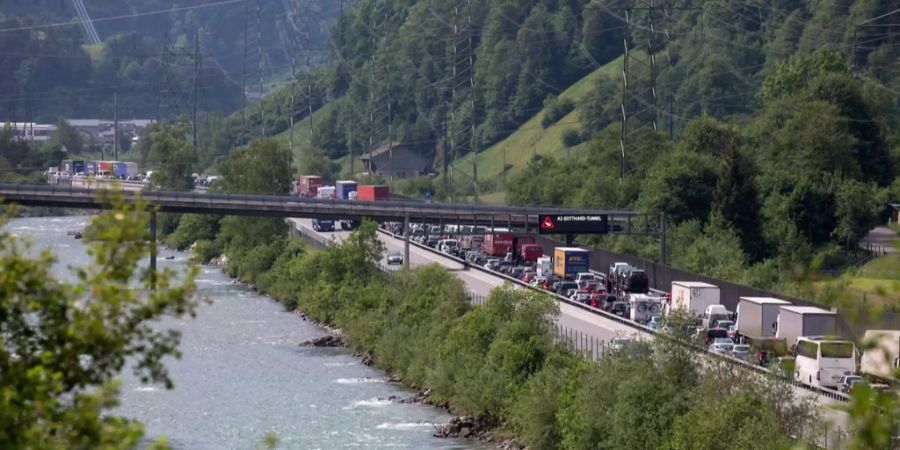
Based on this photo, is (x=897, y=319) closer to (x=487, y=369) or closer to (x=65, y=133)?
(x=487, y=369)

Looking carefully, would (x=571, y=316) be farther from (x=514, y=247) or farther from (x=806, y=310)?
(x=514, y=247)

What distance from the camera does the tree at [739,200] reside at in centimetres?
6341

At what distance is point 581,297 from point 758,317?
1368 cm

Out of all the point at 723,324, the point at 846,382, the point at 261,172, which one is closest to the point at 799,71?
the point at 261,172

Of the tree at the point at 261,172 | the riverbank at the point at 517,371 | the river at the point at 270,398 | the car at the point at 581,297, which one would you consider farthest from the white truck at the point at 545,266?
the tree at the point at 261,172

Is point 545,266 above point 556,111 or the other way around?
the other way around

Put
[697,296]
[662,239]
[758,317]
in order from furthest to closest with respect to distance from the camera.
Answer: [662,239], [697,296], [758,317]

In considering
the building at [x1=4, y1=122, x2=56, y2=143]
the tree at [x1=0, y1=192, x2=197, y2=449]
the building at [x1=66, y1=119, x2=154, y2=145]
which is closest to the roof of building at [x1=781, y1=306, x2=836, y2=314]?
the tree at [x1=0, y1=192, x2=197, y2=449]

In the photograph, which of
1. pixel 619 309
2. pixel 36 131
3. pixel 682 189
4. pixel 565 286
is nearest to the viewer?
pixel 619 309

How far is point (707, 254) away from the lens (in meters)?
58.6

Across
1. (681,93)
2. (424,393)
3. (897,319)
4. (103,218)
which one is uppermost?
(681,93)

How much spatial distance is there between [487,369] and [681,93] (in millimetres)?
68925

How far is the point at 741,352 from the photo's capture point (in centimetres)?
3703

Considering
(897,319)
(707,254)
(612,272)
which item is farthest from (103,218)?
(707,254)
